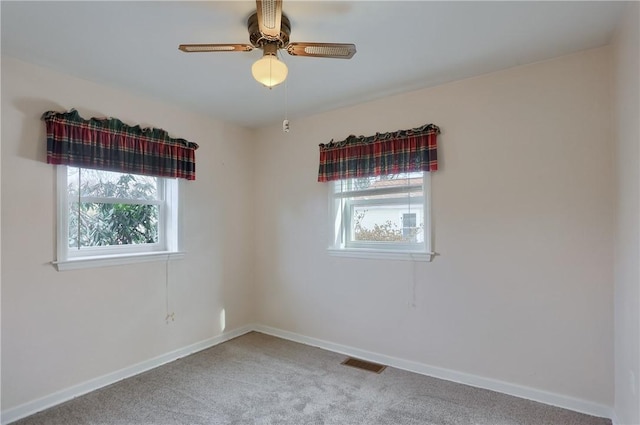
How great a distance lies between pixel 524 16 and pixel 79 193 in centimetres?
328

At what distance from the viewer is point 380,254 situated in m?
3.10

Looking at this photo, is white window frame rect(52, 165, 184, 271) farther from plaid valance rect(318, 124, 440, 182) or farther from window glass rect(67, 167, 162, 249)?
plaid valance rect(318, 124, 440, 182)

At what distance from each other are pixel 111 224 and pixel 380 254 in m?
2.37

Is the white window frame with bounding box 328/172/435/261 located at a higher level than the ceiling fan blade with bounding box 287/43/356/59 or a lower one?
lower

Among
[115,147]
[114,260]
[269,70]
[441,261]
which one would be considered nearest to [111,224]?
[114,260]

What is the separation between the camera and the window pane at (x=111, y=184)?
104 inches

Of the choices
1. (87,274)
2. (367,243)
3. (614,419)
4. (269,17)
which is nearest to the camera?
(269,17)

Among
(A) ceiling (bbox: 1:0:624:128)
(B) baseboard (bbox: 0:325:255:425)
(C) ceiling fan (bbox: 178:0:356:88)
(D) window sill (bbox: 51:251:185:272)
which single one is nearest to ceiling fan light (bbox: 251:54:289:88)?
(C) ceiling fan (bbox: 178:0:356:88)

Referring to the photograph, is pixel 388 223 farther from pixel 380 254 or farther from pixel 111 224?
pixel 111 224

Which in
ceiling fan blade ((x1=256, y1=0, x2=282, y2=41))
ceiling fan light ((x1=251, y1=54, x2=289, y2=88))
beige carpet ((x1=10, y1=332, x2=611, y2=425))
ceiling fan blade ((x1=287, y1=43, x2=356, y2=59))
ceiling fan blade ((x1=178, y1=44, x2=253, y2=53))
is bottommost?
beige carpet ((x1=10, y1=332, x2=611, y2=425))

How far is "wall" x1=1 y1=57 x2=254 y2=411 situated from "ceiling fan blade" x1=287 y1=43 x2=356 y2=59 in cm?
189

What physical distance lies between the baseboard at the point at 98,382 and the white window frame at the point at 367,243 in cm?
163

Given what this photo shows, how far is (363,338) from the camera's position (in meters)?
3.20

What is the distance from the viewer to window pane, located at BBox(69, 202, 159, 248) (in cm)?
265
